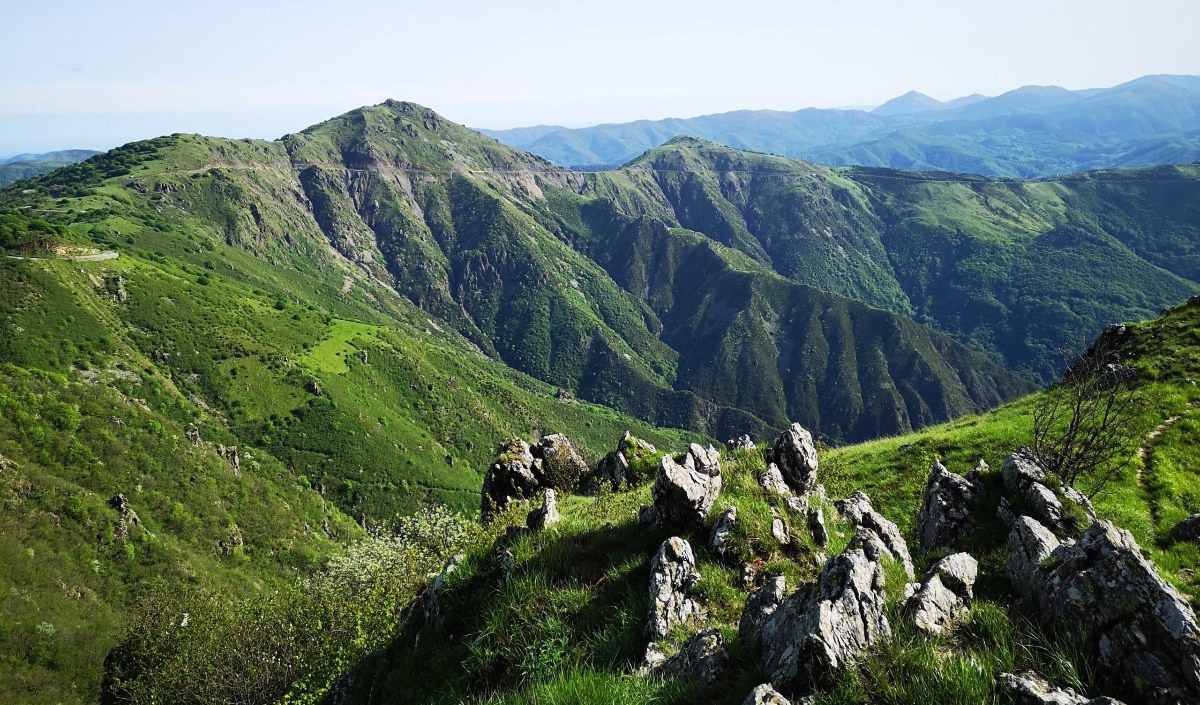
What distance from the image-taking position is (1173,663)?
5.95 metres

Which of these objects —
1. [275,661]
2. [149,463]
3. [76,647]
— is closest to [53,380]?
[149,463]

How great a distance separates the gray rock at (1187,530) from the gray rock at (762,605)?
12608 mm

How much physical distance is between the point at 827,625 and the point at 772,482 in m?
7.98

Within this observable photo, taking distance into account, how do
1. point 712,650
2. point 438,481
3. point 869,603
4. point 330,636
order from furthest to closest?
point 438,481 → point 330,636 → point 712,650 → point 869,603

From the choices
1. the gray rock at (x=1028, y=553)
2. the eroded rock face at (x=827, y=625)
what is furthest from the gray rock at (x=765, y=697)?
the gray rock at (x=1028, y=553)

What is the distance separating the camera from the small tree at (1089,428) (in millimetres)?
17062

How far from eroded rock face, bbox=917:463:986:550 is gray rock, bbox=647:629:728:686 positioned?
7537mm

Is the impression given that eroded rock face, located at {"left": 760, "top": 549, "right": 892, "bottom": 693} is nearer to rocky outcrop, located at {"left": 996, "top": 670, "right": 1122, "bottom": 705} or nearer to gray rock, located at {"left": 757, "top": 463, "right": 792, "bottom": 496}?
rocky outcrop, located at {"left": 996, "top": 670, "right": 1122, "bottom": 705}

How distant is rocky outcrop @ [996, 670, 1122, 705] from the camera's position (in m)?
5.29

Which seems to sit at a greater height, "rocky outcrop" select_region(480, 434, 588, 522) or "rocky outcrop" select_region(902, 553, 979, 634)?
"rocky outcrop" select_region(902, 553, 979, 634)

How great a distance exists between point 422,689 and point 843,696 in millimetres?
8732

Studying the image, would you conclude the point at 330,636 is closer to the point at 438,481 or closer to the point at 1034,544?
the point at 1034,544

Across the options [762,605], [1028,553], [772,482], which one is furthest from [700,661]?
[772,482]

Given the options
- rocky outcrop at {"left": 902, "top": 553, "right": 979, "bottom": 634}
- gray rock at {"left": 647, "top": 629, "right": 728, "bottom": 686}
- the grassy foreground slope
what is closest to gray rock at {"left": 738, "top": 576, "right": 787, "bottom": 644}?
the grassy foreground slope
